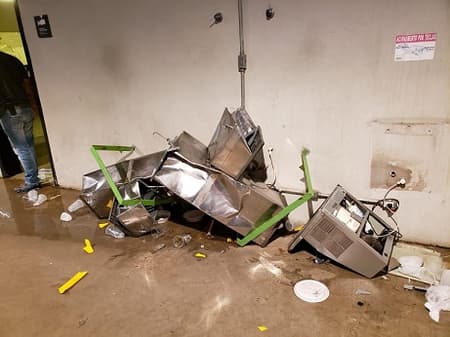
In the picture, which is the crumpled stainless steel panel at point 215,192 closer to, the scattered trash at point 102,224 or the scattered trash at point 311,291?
the scattered trash at point 311,291

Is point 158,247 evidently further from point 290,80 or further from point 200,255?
point 290,80

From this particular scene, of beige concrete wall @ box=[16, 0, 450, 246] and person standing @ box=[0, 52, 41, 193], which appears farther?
person standing @ box=[0, 52, 41, 193]

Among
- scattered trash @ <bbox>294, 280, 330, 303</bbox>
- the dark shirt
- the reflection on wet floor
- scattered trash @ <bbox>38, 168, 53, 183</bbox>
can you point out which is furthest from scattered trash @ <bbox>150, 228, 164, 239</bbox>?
the dark shirt

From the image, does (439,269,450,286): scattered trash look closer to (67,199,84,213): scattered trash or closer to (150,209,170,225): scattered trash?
(150,209,170,225): scattered trash

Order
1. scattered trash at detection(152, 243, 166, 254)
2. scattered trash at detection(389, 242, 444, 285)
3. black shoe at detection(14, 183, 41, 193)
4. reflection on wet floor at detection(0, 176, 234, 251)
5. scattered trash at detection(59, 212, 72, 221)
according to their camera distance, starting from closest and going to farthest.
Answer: scattered trash at detection(389, 242, 444, 285) < scattered trash at detection(152, 243, 166, 254) < reflection on wet floor at detection(0, 176, 234, 251) < scattered trash at detection(59, 212, 72, 221) < black shoe at detection(14, 183, 41, 193)

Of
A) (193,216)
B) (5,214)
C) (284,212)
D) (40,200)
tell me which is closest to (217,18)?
(284,212)

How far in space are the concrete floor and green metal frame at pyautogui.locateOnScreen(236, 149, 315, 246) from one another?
0.11m

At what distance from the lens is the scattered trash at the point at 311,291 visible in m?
1.92

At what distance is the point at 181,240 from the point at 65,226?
110 cm

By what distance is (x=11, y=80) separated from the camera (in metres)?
3.35

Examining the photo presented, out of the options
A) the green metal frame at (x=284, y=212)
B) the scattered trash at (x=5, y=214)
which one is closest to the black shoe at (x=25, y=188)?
the scattered trash at (x=5, y=214)

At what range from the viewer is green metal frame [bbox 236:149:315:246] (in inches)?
87.6

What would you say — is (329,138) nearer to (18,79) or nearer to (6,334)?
(6,334)

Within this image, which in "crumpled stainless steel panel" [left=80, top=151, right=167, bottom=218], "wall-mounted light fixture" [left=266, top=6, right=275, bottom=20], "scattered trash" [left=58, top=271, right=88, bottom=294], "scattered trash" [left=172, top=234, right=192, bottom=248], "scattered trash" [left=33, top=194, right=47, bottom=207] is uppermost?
"wall-mounted light fixture" [left=266, top=6, right=275, bottom=20]
